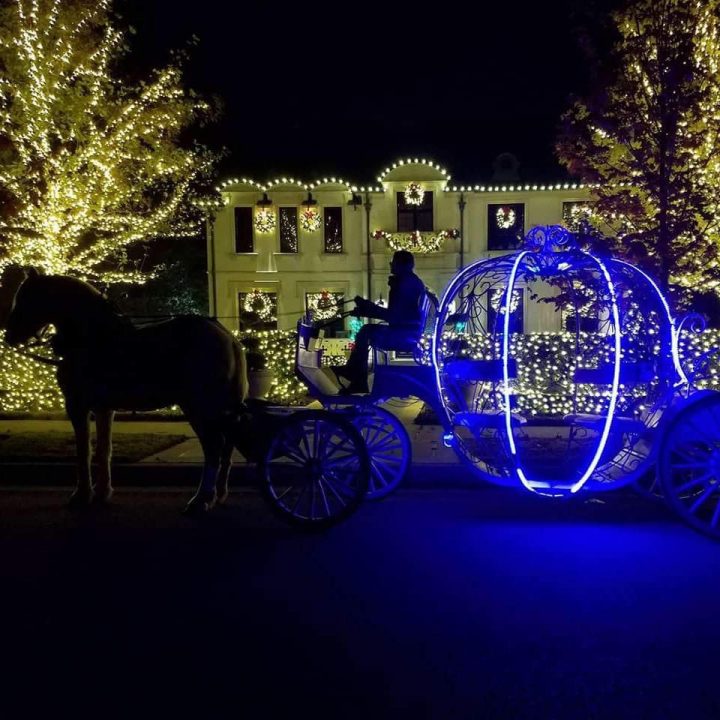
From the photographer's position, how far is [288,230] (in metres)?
23.4

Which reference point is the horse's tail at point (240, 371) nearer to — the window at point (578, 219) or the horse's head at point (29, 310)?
the horse's head at point (29, 310)

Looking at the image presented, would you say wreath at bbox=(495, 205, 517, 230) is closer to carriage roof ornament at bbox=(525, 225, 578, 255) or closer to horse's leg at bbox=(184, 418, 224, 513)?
carriage roof ornament at bbox=(525, 225, 578, 255)

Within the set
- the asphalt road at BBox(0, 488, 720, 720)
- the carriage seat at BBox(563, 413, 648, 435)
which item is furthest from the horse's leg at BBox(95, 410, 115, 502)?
the carriage seat at BBox(563, 413, 648, 435)

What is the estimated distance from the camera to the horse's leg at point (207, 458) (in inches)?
255

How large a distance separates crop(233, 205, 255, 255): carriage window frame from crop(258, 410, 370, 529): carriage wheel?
58.9ft

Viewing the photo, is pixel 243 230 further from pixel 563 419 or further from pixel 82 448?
pixel 563 419

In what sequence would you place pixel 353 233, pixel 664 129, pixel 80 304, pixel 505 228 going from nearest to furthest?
1. pixel 80 304
2. pixel 664 129
3. pixel 505 228
4. pixel 353 233

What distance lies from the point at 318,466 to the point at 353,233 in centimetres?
1755

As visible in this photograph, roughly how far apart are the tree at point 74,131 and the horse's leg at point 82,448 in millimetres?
7412

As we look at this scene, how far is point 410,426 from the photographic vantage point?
11648 millimetres

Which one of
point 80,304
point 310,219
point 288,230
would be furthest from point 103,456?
point 288,230

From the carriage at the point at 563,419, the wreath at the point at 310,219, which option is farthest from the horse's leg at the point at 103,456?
the wreath at the point at 310,219

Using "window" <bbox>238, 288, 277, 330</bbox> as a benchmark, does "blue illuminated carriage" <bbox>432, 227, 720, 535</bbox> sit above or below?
below

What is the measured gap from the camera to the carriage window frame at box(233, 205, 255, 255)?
23281 millimetres
